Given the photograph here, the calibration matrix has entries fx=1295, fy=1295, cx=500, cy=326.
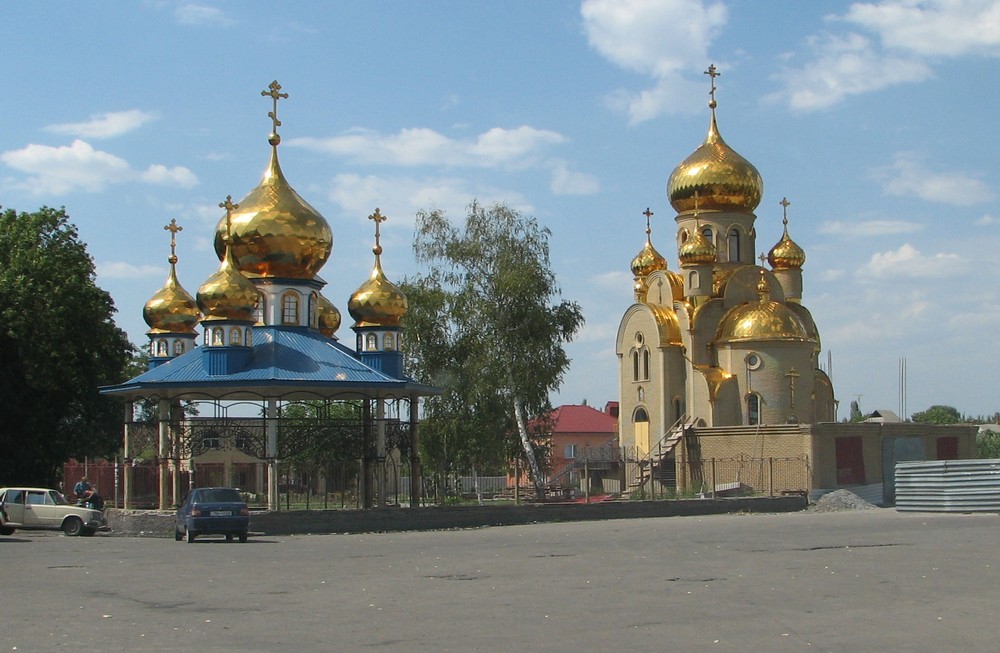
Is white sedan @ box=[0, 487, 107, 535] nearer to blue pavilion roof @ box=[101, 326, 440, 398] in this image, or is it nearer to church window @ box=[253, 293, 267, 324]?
blue pavilion roof @ box=[101, 326, 440, 398]

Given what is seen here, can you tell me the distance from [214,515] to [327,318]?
13.9 metres

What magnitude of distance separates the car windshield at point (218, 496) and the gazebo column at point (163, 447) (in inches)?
176

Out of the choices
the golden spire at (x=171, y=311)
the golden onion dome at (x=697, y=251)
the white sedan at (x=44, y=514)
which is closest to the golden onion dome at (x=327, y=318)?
the golden spire at (x=171, y=311)

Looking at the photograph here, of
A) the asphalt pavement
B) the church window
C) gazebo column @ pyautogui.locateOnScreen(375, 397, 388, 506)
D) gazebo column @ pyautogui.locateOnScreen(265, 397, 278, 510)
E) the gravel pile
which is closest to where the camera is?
the asphalt pavement

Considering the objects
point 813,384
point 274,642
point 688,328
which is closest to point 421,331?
point 688,328

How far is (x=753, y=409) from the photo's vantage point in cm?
4809

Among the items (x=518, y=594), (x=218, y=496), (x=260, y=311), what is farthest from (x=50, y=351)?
(x=518, y=594)

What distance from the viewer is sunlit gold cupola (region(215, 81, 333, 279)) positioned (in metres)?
32.3

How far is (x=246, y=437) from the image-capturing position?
29.4 meters

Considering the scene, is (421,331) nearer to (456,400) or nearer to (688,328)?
(456,400)

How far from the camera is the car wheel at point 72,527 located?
28125mm

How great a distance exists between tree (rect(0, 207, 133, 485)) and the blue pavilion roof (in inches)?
240

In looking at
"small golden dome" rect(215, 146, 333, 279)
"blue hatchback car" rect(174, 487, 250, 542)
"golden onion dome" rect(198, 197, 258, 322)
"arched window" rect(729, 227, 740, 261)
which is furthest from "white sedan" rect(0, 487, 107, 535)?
"arched window" rect(729, 227, 740, 261)

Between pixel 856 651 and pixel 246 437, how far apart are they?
2119 centimetres
